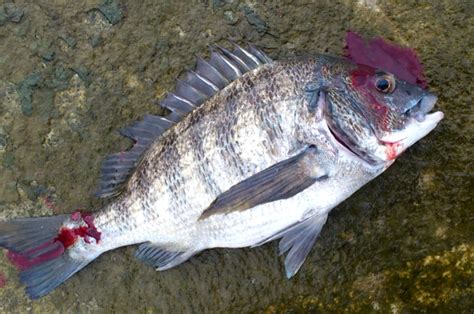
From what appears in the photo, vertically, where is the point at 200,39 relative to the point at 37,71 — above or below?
below

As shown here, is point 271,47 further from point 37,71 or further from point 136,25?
point 37,71

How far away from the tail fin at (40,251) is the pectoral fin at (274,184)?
30.6 inches

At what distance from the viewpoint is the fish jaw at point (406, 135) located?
2.37 metres

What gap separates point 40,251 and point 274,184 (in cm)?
107

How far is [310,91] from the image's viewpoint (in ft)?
7.86

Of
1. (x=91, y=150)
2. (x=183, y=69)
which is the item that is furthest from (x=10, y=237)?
(x=183, y=69)

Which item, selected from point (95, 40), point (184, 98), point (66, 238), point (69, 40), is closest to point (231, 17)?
point (184, 98)

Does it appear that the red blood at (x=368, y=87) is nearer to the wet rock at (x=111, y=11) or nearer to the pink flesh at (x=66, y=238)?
the wet rock at (x=111, y=11)

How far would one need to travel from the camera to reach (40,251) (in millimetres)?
2658

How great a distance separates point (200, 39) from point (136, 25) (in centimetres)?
30

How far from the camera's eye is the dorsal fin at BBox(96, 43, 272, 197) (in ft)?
8.41

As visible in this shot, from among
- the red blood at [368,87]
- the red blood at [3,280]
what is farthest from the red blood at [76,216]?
the red blood at [368,87]

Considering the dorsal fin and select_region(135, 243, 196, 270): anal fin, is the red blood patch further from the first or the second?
select_region(135, 243, 196, 270): anal fin

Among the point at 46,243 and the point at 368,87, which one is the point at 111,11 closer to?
the point at 46,243
